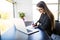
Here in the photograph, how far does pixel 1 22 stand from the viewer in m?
0.57

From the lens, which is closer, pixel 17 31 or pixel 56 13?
pixel 17 31

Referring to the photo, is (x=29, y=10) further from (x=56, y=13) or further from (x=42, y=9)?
(x=42, y=9)

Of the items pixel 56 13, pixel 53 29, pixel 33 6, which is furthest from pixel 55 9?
pixel 53 29

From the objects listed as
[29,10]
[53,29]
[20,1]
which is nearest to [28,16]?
[29,10]

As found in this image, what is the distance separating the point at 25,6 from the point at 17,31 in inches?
85.5

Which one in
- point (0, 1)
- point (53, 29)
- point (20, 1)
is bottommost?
point (53, 29)

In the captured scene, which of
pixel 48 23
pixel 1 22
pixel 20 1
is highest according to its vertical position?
pixel 20 1

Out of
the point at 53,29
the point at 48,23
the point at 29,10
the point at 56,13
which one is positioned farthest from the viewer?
the point at 29,10

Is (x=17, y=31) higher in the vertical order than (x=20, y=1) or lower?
lower

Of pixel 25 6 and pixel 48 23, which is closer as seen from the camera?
pixel 48 23

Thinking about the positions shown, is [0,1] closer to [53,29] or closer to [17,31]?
[17,31]

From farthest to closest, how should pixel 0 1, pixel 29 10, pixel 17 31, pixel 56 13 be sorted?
pixel 29 10 < pixel 56 13 < pixel 17 31 < pixel 0 1

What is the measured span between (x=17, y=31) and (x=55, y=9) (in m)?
2.25

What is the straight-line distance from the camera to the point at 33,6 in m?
3.56
